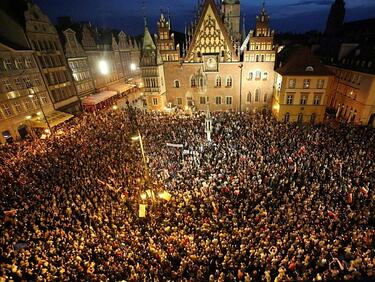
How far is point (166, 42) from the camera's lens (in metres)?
33.6

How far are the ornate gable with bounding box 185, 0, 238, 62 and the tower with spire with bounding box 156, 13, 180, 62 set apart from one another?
208 cm

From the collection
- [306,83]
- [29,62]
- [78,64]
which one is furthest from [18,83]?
[306,83]

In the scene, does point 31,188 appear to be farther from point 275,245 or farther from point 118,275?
point 275,245

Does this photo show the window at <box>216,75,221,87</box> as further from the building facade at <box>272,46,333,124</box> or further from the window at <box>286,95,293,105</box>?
the window at <box>286,95,293,105</box>

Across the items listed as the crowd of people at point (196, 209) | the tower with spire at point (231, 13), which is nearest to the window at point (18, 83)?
the crowd of people at point (196, 209)

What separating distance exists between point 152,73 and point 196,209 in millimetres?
26208

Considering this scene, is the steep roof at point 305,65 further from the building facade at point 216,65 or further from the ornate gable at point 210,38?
the ornate gable at point 210,38

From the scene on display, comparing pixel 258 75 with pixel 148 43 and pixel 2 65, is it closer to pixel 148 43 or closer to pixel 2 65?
pixel 148 43

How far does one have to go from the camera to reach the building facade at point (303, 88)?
27.7 m

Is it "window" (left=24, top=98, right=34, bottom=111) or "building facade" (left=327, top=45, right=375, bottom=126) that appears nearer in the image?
"building facade" (left=327, top=45, right=375, bottom=126)

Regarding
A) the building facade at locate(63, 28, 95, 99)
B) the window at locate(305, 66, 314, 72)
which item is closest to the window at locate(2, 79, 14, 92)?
the building facade at locate(63, 28, 95, 99)

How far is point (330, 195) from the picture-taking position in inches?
565

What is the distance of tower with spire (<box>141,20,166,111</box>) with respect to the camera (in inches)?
1344

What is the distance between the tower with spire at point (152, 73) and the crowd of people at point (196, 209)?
581 inches
